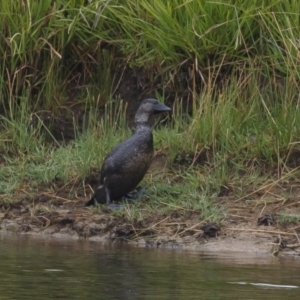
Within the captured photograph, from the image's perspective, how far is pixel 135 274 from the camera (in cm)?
628

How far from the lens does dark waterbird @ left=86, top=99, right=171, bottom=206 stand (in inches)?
324

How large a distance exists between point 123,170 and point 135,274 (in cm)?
205

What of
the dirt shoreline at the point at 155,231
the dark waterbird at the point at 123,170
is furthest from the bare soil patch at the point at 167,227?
the dark waterbird at the point at 123,170

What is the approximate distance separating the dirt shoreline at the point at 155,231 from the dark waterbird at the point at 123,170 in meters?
0.19

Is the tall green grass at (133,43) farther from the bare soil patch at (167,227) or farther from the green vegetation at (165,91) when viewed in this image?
the bare soil patch at (167,227)

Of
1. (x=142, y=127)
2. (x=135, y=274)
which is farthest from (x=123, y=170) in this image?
(x=135, y=274)

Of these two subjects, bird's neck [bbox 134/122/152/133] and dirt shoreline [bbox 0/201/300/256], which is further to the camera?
bird's neck [bbox 134/122/152/133]

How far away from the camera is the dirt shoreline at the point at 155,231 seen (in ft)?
24.2

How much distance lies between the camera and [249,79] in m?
9.00

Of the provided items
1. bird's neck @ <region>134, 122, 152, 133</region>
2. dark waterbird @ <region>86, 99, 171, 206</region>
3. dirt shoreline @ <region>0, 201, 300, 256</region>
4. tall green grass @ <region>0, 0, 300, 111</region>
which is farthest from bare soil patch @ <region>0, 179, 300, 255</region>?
tall green grass @ <region>0, 0, 300, 111</region>

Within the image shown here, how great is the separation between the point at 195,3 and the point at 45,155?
1688 mm

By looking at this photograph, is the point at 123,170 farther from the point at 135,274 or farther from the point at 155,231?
the point at 135,274

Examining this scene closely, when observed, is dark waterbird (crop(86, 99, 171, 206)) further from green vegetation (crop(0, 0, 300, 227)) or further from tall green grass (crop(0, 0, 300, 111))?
tall green grass (crop(0, 0, 300, 111))

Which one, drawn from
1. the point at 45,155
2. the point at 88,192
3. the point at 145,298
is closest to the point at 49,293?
the point at 145,298
